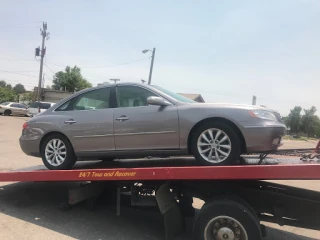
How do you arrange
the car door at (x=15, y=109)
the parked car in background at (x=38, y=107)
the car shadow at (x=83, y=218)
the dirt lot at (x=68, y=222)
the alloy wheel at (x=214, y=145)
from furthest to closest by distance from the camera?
the car door at (x=15, y=109) < the parked car in background at (x=38, y=107) < the car shadow at (x=83, y=218) < the dirt lot at (x=68, y=222) < the alloy wheel at (x=214, y=145)

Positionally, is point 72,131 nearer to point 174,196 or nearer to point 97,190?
point 97,190

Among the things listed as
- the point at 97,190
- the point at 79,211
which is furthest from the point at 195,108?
the point at 79,211

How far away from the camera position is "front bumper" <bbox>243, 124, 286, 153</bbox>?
407 centimetres

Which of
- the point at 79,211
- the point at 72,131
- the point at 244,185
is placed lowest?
the point at 79,211

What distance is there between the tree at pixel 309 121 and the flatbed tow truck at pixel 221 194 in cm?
9026

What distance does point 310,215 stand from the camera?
13.3ft

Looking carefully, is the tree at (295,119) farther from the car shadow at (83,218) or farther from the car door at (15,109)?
the car shadow at (83,218)

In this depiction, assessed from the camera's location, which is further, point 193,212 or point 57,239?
point 193,212

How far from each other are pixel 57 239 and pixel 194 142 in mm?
2414

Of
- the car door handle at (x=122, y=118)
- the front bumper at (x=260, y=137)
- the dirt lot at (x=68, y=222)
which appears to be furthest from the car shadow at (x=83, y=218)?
the front bumper at (x=260, y=137)

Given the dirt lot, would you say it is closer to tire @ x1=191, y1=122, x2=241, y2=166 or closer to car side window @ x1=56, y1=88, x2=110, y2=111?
tire @ x1=191, y1=122, x2=241, y2=166

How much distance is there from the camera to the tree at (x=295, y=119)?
85.5m

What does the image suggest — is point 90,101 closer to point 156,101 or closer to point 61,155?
point 61,155

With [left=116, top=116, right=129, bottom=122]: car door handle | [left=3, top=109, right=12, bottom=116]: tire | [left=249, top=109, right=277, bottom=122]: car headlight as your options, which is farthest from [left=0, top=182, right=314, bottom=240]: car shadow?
[left=3, top=109, right=12, bottom=116]: tire
